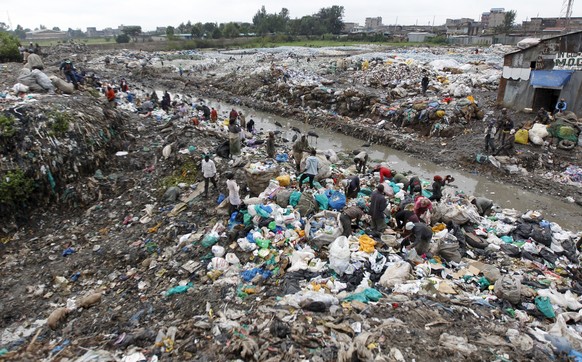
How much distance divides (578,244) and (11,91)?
45.9ft

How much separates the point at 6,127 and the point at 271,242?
21.0 feet

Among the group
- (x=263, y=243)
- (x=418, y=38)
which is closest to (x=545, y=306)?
(x=263, y=243)

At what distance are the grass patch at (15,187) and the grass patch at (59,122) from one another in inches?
56.2

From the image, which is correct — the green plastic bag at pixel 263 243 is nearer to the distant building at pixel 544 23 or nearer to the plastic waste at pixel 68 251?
the plastic waste at pixel 68 251

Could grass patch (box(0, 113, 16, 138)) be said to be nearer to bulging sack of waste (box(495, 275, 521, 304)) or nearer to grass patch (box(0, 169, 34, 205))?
grass patch (box(0, 169, 34, 205))

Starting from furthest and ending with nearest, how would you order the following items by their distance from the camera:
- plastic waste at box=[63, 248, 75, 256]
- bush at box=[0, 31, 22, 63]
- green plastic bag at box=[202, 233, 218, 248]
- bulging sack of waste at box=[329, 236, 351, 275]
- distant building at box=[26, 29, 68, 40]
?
distant building at box=[26, 29, 68, 40] < bush at box=[0, 31, 22, 63] < plastic waste at box=[63, 248, 75, 256] < green plastic bag at box=[202, 233, 218, 248] < bulging sack of waste at box=[329, 236, 351, 275]

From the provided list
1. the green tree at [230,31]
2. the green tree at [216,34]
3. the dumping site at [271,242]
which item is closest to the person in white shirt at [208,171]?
the dumping site at [271,242]

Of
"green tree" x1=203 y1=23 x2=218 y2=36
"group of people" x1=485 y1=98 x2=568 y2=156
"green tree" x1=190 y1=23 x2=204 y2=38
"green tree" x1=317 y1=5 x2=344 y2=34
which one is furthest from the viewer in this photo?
"green tree" x1=203 y1=23 x2=218 y2=36

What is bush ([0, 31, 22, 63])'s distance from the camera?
58.4 feet

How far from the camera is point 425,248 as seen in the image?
5.47 metres

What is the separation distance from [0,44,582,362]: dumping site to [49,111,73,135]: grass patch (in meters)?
0.04

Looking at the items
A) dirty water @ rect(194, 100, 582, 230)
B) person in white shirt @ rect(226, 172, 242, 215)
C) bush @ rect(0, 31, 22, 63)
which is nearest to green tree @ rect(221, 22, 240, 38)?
bush @ rect(0, 31, 22, 63)

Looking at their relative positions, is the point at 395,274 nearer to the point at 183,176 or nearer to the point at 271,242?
the point at 271,242

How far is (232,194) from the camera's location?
649 centimetres
